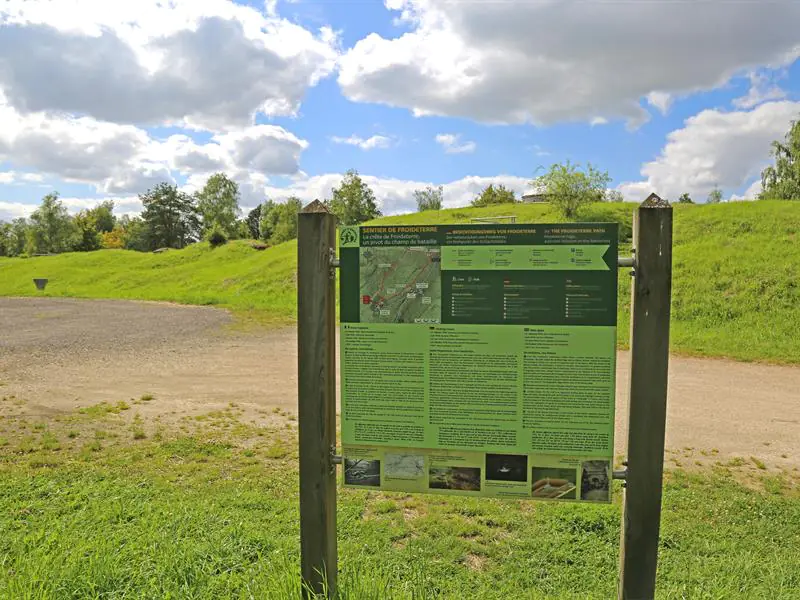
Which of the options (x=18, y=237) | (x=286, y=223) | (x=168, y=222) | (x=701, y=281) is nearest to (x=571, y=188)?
(x=701, y=281)

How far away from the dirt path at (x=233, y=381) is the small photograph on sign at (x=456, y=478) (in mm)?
4332

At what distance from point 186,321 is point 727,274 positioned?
1833 centimetres

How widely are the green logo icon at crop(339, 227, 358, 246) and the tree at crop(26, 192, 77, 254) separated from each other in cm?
8339

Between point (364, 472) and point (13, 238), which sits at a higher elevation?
point (13, 238)

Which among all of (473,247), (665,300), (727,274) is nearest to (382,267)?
(473,247)

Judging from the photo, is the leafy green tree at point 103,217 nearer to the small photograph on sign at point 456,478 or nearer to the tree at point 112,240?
the tree at point 112,240

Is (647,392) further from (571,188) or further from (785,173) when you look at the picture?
(785,173)

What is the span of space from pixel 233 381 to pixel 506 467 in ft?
27.1

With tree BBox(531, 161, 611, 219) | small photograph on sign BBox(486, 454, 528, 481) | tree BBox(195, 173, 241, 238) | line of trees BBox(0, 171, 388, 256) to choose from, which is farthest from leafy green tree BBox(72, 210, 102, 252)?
small photograph on sign BBox(486, 454, 528, 481)

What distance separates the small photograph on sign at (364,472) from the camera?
3.14 m

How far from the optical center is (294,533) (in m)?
4.41

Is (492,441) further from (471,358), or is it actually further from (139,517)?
(139,517)

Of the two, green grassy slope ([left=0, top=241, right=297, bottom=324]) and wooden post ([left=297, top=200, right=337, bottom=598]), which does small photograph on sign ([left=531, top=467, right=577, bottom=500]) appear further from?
green grassy slope ([left=0, top=241, right=297, bottom=324])

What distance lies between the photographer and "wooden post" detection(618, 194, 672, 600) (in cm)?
276
